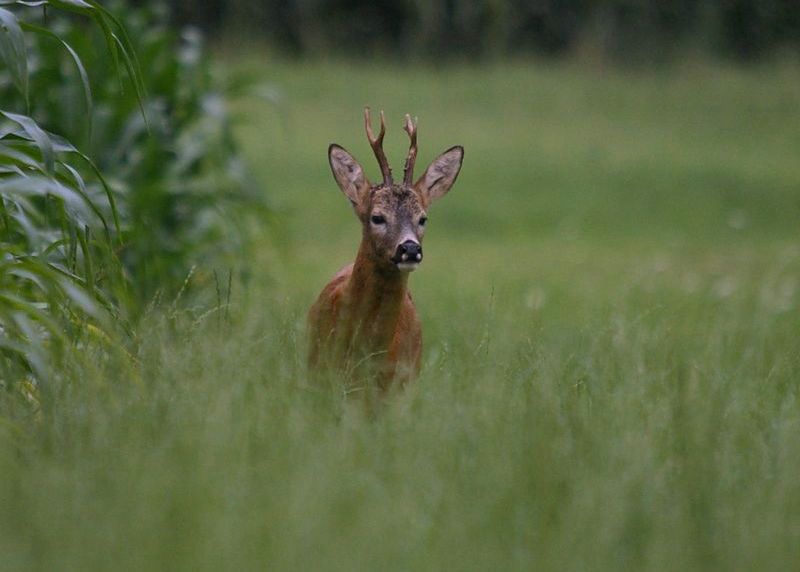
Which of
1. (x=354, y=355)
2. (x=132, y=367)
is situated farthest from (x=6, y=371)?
(x=354, y=355)

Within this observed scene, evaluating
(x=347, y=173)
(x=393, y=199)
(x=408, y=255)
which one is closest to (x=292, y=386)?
(x=408, y=255)

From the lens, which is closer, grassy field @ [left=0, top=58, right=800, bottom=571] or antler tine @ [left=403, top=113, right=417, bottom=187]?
grassy field @ [left=0, top=58, right=800, bottom=571]

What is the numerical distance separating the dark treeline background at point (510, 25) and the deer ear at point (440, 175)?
15.9m

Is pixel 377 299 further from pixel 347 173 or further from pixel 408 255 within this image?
pixel 347 173

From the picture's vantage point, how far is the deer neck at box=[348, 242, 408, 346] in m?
4.96

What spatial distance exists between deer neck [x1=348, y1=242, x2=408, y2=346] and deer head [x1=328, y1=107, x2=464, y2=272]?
3 centimetres

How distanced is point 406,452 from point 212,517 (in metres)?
0.70

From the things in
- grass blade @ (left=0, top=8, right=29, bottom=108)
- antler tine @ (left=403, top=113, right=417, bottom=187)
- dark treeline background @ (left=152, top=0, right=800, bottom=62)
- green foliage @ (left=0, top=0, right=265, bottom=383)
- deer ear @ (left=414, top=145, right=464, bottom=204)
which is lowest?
dark treeline background @ (left=152, top=0, right=800, bottom=62)

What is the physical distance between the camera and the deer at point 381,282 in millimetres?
4828

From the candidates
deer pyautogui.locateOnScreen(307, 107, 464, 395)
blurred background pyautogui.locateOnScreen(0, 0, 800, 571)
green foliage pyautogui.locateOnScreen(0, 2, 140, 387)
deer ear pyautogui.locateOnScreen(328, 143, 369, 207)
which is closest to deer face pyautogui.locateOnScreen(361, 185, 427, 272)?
deer pyautogui.locateOnScreen(307, 107, 464, 395)

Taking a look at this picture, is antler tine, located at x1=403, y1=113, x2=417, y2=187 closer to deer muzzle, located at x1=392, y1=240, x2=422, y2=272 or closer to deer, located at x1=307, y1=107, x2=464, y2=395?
deer, located at x1=307, y1=107, x2=464, y2=395

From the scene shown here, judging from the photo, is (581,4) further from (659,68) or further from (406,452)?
(406,452)

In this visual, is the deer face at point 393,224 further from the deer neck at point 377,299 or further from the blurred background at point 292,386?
the blurred background at point 292,386

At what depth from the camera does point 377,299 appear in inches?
196
